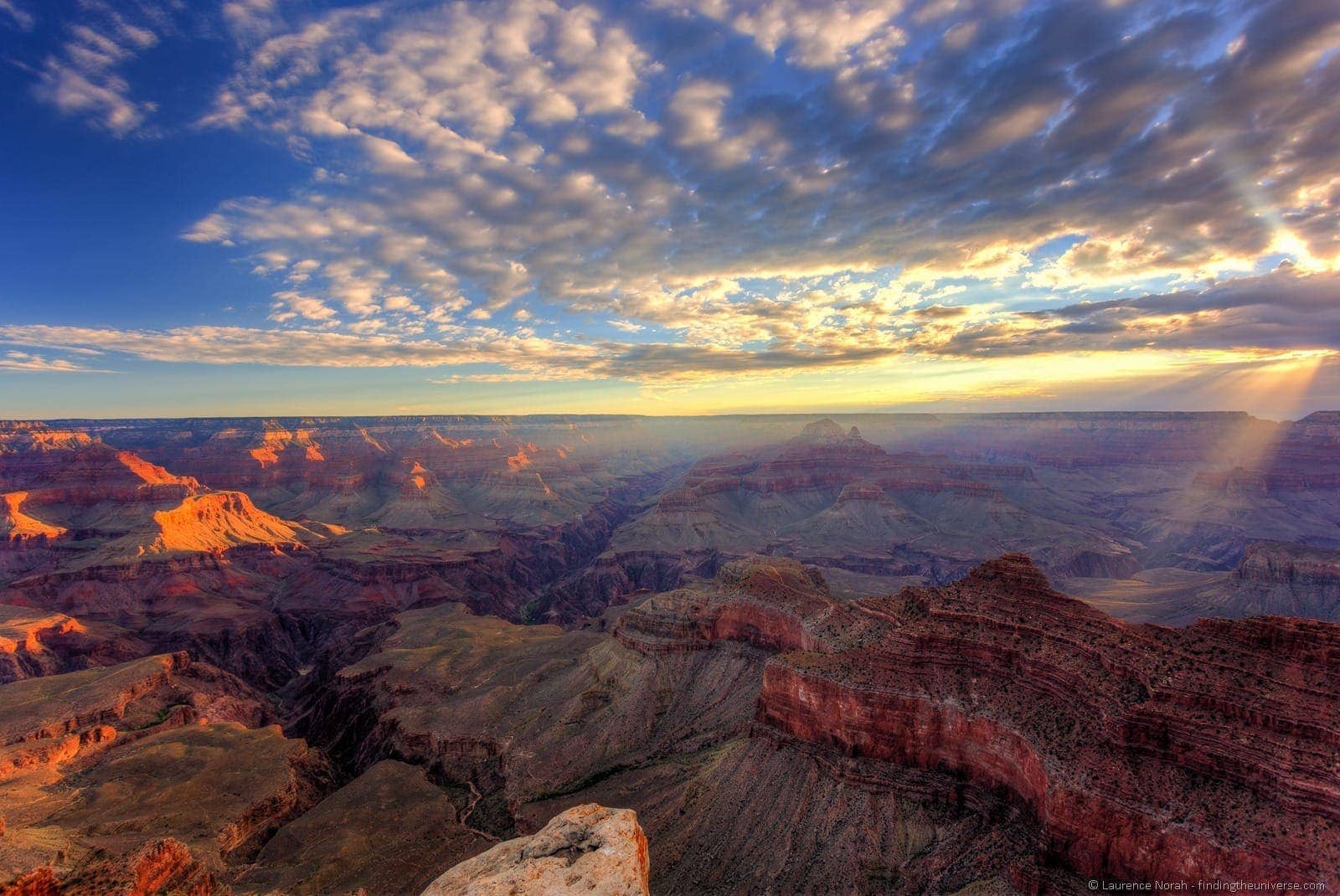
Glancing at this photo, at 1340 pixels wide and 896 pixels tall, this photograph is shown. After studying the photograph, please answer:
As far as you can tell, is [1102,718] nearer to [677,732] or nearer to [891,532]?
[677,732]

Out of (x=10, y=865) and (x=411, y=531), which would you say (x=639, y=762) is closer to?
(x=10, y=865)

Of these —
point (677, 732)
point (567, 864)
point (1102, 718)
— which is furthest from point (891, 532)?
point (567, 864)

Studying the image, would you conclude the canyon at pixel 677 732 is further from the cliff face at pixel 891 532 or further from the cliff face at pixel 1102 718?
the cliff face at pixel 891 532

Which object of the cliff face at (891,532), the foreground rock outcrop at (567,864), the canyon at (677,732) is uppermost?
the foreground rock outcrop at (567,864)

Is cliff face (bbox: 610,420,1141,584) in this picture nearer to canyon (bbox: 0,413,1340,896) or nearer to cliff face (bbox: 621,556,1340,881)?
canyon (bbox: 0,413,1340,896)

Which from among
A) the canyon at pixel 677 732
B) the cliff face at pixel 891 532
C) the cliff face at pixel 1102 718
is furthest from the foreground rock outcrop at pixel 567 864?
the cliff face at pixel 891 532

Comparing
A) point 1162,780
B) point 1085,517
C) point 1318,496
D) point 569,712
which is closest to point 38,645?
point 569,712

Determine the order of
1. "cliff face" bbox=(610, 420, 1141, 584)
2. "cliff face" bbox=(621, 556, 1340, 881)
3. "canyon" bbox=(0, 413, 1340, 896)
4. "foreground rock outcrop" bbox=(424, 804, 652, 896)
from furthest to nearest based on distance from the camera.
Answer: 1. "cliff face" bbox=(610, 420, 1141, 584)
2. "canyon" bbox=(0, 413, 1340, 896)
3. "cliff face" bbox=(621, 556, 1340, 881)
4. "foreground rock outcrop" bbox=(424, 804, 652, 896)

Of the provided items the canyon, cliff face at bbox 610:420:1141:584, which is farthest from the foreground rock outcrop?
cliff face at bbox 610:420:1141:584
